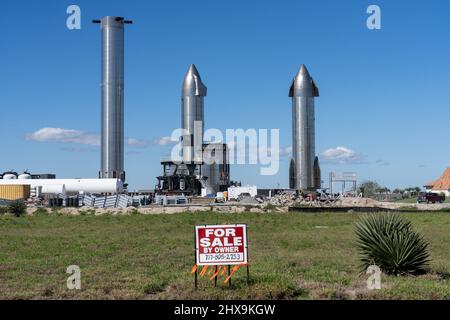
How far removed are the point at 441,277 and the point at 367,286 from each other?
3.05 metres

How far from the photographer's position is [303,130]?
386 ft

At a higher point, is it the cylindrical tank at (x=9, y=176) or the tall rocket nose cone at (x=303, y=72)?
the tall rocket nose cone at (x=303, y=72)

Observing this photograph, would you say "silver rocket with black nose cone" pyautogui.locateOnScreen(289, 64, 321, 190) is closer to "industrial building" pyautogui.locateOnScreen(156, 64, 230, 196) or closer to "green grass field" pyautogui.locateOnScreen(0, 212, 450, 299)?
"industrial building" pyautogui.locateOnScreen(156, 64, 230, 196)

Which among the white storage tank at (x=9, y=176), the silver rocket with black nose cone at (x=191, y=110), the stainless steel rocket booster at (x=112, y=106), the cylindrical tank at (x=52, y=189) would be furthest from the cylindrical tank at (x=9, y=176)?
the silver rocket with black nose cone at (x=191, y=110)

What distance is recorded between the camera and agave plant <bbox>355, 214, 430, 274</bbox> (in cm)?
1546

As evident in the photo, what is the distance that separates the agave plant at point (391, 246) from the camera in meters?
15.5

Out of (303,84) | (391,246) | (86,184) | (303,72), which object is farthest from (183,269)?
(303,72)

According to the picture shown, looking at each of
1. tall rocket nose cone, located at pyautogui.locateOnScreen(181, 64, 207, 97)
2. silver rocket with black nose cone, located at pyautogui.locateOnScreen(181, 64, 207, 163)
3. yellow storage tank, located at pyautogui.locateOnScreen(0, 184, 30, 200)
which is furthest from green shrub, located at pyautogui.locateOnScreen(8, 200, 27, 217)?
tall rocket nose cone, located at pyautogui.locateOnScreen(181, 64, 207, 97)

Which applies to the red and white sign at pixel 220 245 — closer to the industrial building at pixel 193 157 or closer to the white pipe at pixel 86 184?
the white pipe at pixel 86 184

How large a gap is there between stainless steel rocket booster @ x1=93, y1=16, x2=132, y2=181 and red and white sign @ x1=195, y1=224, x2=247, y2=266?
121968mm

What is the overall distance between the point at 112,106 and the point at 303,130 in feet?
141

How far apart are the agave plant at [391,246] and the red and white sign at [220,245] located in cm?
484
